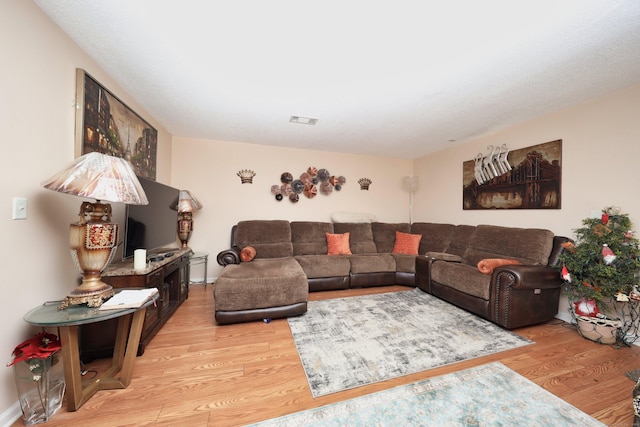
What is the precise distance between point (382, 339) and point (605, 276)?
1970 millimetres

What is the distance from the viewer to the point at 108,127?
6.33 ft

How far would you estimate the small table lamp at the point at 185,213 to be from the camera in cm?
306

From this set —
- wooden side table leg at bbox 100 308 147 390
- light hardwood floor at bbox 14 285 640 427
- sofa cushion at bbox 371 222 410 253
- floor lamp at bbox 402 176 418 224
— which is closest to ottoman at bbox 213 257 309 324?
light hardwood floor at bbox 14 285 640 427

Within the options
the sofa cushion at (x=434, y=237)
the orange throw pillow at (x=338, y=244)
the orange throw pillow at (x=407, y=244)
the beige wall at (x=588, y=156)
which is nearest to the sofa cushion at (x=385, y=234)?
the orange throw pillow at (x=407, y=244)

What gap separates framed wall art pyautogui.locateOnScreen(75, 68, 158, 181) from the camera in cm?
163

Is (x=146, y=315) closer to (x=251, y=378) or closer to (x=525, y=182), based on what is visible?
→ (x=251, y=378)

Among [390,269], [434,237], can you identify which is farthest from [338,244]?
[434,237]

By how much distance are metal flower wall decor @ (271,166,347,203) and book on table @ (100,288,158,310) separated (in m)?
2.63

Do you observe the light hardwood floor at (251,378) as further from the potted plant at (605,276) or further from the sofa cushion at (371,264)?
the sofa cushion at (371,264)

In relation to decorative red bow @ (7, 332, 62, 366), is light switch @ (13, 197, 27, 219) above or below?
above

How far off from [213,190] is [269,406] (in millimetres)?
3173

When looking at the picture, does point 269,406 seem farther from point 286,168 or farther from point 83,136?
point 286,168

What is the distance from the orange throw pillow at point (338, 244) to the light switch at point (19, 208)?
3.14m

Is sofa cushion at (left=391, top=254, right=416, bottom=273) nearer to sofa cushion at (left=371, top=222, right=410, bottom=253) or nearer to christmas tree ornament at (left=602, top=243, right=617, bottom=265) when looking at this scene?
sofa cushion at (left=371, top=222, right=410, bottom=253)
